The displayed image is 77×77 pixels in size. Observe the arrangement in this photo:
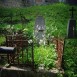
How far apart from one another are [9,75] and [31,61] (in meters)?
0.82

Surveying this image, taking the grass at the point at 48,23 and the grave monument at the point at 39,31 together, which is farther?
the grave monument at the point at 39,31

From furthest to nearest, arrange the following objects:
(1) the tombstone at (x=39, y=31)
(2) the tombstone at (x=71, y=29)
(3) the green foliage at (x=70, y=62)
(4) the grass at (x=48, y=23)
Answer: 1. (2) the tombstone at (x=71, y=29)
2. (1) the tombstone at (x=39, y=31)
3. (4) the grass at (x=48, y=23)
4. (3) the green foliage at (x=70, y=62)

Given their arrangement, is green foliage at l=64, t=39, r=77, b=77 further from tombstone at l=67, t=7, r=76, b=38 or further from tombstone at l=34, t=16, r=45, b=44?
tombstone at l=67, t=7, r=76, b=38

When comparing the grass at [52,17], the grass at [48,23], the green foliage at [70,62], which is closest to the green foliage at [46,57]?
the grass at [48,23]

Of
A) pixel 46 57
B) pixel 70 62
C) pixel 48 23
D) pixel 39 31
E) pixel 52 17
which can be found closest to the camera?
pixel 46 57

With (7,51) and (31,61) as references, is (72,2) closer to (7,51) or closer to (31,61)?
(31,61)

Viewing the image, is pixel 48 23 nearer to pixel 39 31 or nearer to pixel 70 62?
pixel 39 31

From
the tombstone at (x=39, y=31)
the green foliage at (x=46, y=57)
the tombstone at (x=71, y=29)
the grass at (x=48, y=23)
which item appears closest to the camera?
the green foliage at (x=46, y=57)

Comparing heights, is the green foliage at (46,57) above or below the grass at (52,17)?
below

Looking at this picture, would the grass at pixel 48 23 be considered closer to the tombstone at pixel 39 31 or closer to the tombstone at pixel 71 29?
the tombstone at pixel 71 29

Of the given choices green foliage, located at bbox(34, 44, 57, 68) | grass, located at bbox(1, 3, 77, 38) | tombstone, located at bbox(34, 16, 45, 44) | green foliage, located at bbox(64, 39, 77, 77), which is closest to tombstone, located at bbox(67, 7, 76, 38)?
grass, located at bbox(1, 3, 77, 38)

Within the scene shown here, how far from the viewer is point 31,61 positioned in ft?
24.7

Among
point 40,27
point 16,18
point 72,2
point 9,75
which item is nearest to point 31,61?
point 9,75

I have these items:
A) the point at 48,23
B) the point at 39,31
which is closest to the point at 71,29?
the point at 48,23
